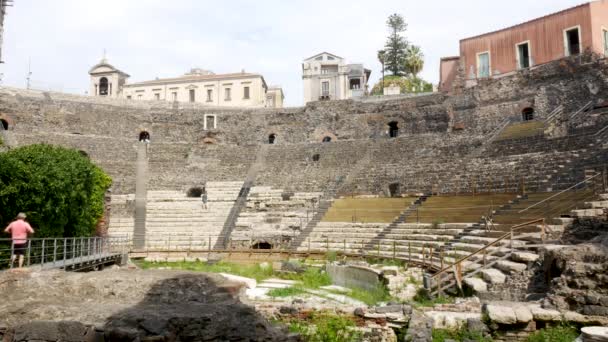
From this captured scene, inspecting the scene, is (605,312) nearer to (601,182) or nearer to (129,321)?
(129,321)

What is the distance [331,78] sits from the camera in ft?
192

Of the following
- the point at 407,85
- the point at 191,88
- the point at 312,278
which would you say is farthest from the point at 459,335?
the point at 191,88

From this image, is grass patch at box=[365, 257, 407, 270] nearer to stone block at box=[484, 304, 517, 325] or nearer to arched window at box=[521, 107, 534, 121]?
stone block at box=[484, 304, 517, 325]

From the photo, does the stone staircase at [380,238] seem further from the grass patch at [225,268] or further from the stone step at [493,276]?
the stone step at [493,276]

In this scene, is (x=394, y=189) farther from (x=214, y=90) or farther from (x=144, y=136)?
(x=214, y=90)

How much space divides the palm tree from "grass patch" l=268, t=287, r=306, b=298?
163 feet

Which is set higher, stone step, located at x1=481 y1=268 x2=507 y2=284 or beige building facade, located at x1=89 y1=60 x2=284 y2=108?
beige building facade, located at x1=89 y1=60 x2=284 y2=108

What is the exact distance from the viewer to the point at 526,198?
1892cm

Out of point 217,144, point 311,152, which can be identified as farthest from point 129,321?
point 217,144

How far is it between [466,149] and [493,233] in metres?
13.3

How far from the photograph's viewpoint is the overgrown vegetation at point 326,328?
739 cm

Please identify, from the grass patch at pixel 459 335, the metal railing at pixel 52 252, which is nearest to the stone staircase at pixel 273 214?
the metal railing at pixel 52 252

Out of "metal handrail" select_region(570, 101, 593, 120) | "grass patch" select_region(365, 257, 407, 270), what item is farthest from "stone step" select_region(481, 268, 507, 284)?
"metal handrail" select_region(570, 101, 593, 120)

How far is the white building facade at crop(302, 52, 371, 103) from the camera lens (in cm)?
5816
